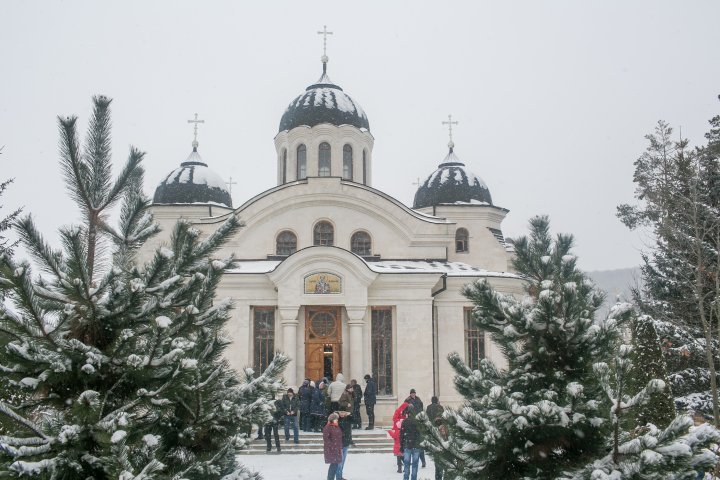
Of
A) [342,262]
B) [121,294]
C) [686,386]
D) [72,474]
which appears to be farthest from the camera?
[342,262]

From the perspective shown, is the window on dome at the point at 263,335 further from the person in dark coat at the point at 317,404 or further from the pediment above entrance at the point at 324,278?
the person in dark coat at the point at 317,404

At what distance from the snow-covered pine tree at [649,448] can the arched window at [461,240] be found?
22.2 m

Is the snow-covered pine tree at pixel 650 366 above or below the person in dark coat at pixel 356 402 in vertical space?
above

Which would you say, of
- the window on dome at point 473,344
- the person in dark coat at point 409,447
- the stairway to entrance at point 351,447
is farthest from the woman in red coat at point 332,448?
the window on dome at point 473,344

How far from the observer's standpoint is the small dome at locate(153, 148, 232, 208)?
90.3ft

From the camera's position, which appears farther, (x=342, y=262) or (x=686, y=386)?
(x=342, y=262)

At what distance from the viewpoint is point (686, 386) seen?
18266 mm

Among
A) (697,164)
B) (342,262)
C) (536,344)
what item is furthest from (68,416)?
(697,164)

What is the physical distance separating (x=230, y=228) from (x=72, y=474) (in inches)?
57.6

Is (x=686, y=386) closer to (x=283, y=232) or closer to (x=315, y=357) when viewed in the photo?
(x=315, y=357)

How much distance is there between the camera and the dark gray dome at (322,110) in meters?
26.0

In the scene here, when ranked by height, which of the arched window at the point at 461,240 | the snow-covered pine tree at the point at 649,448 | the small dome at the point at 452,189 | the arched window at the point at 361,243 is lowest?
the snow-covered pine tree at the point at 649,448

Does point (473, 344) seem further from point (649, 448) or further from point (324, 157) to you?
point (649, 448)

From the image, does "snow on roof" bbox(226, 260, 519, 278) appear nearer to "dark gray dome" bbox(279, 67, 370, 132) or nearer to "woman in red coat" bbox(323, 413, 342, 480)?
"dark gray dome" bbox(279, 67, 370, 132)
